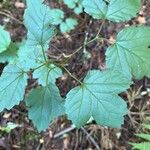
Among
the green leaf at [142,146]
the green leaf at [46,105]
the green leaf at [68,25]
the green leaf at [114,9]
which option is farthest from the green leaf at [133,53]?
the green leaf at [68,25]

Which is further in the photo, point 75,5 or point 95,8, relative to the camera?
point 75,5

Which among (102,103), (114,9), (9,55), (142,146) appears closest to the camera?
(102,103)

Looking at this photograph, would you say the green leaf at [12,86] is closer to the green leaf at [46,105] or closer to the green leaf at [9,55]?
the green leaf at [46,105]

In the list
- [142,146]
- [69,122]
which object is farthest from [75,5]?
[142,146]

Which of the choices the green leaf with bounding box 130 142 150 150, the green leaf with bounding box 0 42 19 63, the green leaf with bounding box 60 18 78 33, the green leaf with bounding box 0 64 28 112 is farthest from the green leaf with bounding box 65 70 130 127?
the green leaf with bounding box 60 18 78 33

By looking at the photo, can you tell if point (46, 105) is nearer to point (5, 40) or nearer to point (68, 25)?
point (5, 40)

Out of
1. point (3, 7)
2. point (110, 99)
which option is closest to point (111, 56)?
point (110, 99)
